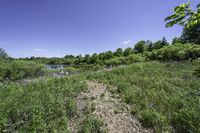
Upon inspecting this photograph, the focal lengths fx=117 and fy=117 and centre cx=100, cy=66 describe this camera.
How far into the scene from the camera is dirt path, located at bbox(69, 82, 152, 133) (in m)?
3.22

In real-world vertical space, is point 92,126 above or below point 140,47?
below

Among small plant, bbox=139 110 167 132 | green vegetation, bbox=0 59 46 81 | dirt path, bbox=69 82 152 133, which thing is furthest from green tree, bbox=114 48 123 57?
small plant, bbox=139 110 167 132

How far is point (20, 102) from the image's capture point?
4.22 m

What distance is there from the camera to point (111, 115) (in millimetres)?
3709

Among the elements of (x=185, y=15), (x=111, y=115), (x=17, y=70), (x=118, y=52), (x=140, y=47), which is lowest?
(x=111, y=115)

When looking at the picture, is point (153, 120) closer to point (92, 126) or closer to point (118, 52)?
point (92, 126)

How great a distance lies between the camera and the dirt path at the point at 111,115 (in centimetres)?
322

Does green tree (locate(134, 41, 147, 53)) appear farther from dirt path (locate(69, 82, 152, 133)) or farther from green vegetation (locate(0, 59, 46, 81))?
dirt path (locate(69, 82, 152, 133))

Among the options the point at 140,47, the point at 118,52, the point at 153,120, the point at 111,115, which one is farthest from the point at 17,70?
the point at 118,52

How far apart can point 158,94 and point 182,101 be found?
98 cm

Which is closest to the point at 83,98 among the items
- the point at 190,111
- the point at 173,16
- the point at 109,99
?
the point at 109,99

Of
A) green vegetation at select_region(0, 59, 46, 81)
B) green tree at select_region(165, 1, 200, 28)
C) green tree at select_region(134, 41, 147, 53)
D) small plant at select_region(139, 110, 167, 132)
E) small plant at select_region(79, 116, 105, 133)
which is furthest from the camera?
green tree at select_region(134, 41, 147, 53)

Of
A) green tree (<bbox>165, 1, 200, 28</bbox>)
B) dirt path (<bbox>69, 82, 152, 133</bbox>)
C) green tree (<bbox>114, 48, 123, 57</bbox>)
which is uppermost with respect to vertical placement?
green tree (<bbox>114, 48, 123, 57</bbox>)

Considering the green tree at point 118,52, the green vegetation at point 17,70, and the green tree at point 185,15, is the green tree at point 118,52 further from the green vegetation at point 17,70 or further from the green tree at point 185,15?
the green tree at point 185,15
